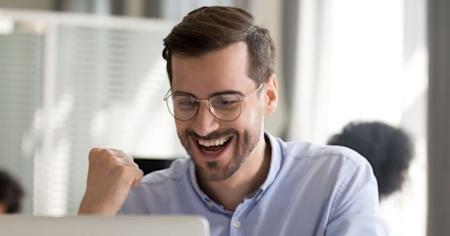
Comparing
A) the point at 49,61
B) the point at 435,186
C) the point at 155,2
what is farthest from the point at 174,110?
the point at 155,2

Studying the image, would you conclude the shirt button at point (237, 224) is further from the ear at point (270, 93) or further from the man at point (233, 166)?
the ear at point (270, 93)

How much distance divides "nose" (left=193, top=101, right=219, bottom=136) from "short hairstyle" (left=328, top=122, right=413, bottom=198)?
954 millimetres

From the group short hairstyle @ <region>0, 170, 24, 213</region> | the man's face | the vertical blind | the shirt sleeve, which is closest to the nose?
the man's face

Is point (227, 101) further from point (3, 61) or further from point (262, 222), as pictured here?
point (3, 61)

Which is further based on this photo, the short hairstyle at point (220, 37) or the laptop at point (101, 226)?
the short hairstyle at point (220, 37)

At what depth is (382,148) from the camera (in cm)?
244

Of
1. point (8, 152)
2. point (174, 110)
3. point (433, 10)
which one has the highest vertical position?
point (433, 10)

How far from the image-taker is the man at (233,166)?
60.6 inches

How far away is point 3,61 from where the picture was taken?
4219mm

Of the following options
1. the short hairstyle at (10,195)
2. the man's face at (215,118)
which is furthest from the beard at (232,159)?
the short hairstyle at (10,195)

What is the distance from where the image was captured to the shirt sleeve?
1.50 meters

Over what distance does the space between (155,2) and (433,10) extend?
249cm

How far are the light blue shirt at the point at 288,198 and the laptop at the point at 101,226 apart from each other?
67cm

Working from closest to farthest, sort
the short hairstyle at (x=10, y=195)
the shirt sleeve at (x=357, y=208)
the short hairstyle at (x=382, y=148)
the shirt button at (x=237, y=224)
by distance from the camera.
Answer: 1. the shirt sleeve at (x=357, y=208)
2. the shirt button at (x=237, y=224)
3. the short hairstyle at (x=382, y=148)
4. the short hairstyle at (x=10, y=195)
